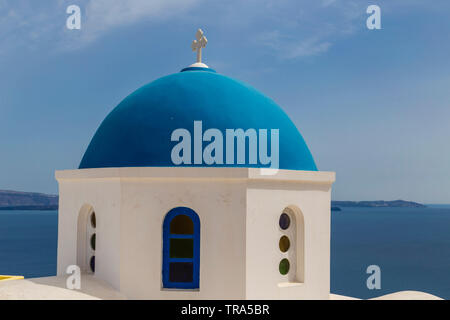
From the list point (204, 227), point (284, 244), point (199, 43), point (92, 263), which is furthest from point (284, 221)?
point (199, 43)

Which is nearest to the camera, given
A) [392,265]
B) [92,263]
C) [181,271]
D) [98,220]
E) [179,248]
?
[98,220]

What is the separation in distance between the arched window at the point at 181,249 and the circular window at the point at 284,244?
5.99 ft

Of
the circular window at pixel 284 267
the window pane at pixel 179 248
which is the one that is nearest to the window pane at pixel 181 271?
the window pane at pixel 179 248

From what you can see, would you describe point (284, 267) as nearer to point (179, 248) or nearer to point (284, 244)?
point (284, 244)

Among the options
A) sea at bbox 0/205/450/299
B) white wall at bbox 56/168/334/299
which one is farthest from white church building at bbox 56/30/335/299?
sea at bbox 0/205/450/299

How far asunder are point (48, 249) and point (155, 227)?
76421 mm

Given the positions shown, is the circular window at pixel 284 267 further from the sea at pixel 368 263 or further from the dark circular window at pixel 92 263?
the sea at pixel 368 263

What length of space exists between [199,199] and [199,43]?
4727mm

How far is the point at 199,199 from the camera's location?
334 inches

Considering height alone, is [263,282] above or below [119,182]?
below

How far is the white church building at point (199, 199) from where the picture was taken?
8453mm
